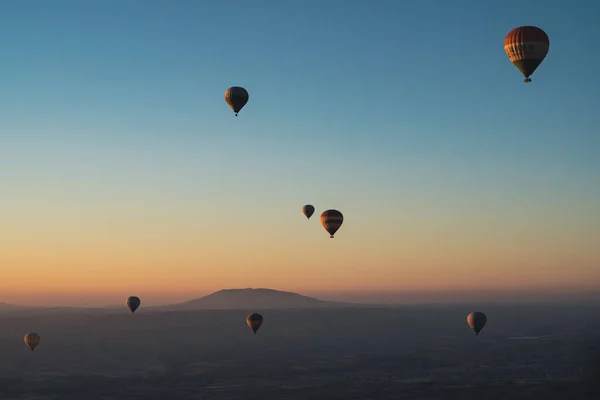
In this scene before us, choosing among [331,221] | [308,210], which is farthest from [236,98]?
[308,210]

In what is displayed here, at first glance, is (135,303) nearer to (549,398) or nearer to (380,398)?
(380,398)

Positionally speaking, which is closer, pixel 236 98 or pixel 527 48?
pixel 527 48

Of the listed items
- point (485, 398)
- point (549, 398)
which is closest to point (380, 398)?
point (485, 398)

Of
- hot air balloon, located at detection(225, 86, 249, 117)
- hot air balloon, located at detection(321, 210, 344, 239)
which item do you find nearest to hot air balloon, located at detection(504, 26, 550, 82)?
hot air balloon, located at detection(225, 86, 249, 117)

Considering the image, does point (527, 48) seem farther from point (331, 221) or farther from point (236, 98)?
point (331, 221)

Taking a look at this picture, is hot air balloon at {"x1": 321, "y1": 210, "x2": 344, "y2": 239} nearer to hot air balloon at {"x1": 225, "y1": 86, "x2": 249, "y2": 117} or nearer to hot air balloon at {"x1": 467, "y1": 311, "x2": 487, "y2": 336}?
hot air balloon at {"x1": 225, "y1": 86, "x2": 249, "y2": 117}

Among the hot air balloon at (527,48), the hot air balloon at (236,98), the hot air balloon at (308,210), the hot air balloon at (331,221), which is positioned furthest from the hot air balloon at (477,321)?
the hot air balloon at (527,48)
